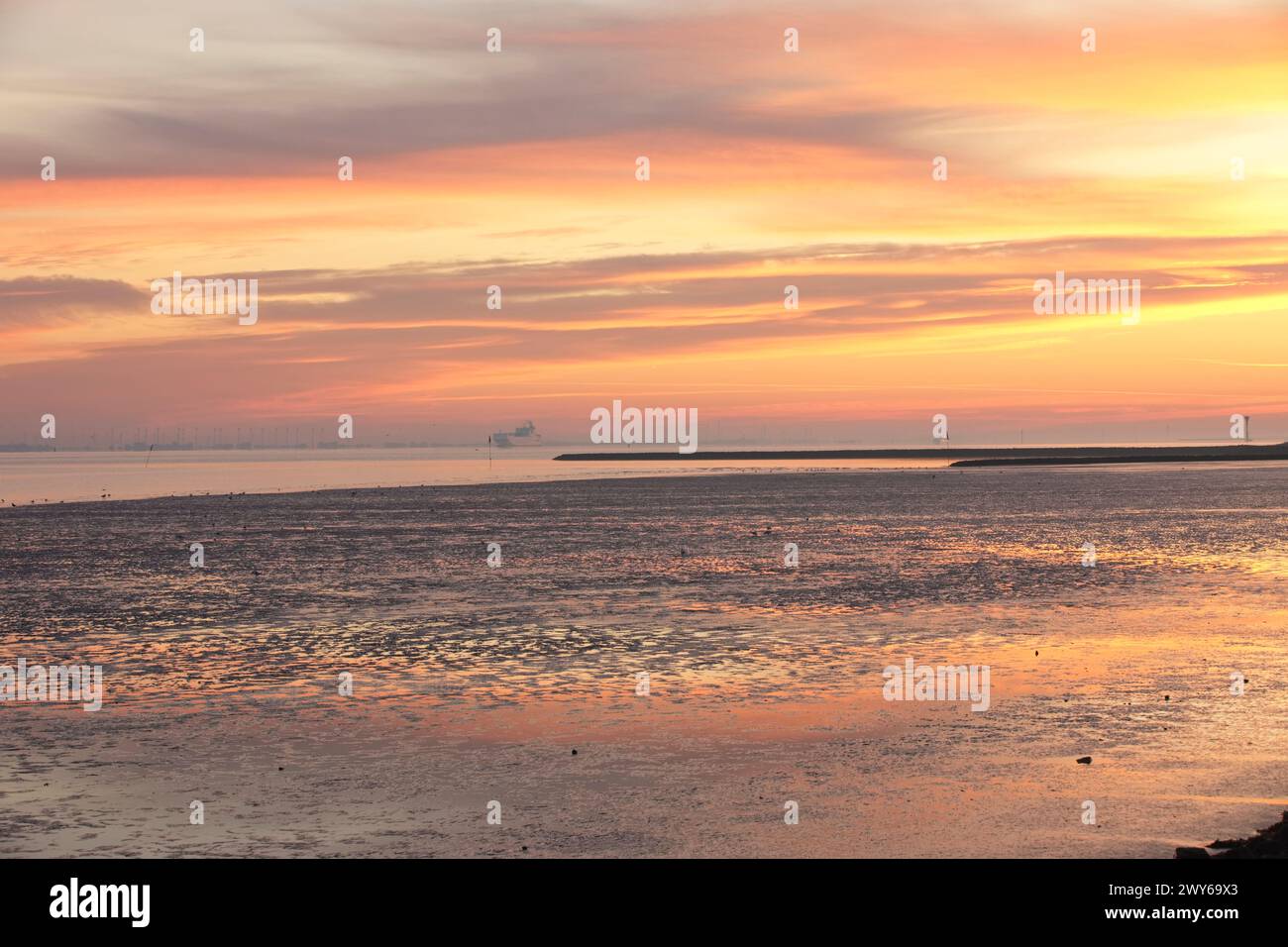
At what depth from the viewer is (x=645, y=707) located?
19.6 m

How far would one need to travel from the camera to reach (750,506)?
90.3 meters

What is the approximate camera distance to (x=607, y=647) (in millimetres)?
25688

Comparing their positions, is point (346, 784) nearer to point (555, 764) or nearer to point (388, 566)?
point (555, 764)

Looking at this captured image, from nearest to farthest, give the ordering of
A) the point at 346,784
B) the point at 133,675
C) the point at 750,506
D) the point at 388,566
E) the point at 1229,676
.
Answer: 1. the point at 346,784
2. the point at 1229,676
3. the point at 133,675
4. the point at 388,566
5. the point at 750,506

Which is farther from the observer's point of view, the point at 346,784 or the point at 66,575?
the point at 66,575

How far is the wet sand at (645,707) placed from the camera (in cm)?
1344

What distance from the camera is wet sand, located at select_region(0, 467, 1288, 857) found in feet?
44.1

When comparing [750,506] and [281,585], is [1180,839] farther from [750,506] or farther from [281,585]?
[750,506]

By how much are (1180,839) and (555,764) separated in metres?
7.14

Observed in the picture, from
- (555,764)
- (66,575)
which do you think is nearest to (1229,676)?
(555,764)
